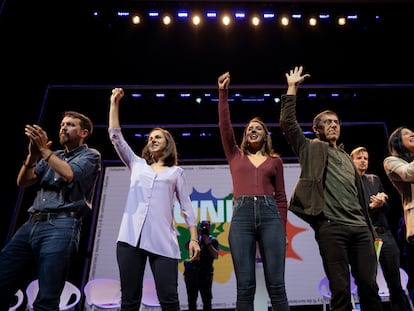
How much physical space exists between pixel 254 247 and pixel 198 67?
175 inches

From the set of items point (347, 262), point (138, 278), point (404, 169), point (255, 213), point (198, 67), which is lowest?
point (138, 278)

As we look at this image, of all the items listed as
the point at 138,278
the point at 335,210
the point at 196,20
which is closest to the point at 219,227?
the point at 196,20

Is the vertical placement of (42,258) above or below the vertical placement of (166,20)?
below

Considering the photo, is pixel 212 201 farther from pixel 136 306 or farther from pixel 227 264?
pixel 136 306

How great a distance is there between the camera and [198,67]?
21.8 ft

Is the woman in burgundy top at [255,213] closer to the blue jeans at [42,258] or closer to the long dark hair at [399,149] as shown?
the long dark hair at [399,149]

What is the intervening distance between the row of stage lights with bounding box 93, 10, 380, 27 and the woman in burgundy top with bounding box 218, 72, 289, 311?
12.0ft

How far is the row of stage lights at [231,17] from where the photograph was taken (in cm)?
632

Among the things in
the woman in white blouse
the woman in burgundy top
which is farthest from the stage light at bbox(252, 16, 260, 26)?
the woman in white blouse

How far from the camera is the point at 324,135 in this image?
119 inches

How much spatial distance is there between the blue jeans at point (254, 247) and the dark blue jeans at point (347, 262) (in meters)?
0.29

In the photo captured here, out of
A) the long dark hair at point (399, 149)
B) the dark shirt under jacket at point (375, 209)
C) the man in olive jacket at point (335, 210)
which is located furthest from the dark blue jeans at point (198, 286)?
the long dark hair at point (399, 149)

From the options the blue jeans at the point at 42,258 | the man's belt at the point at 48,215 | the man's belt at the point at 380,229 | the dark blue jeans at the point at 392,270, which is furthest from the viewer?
the man's belt at the point at 380,229

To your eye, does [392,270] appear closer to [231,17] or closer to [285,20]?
[285,20]
